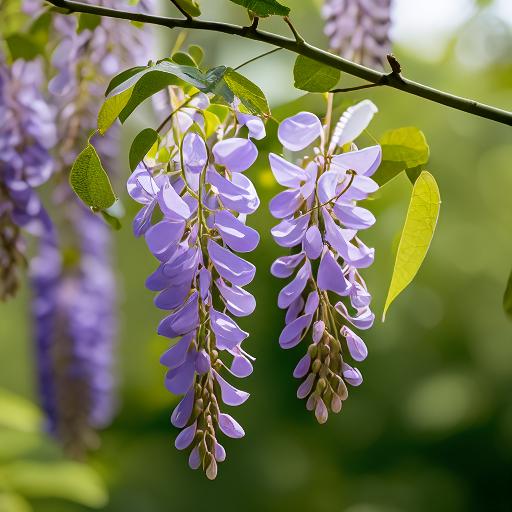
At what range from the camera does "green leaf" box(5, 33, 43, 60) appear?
598 millimetres

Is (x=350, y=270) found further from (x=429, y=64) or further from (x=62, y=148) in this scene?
(x=429, y=64)

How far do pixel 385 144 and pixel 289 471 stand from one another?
1832mm

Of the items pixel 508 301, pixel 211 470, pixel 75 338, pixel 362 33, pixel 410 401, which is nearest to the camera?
pixel 211 470

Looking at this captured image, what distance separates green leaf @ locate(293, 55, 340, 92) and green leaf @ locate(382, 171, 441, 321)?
54 mm

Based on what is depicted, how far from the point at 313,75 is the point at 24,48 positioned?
263 millimetres

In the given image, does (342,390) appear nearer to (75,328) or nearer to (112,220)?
(112,220)

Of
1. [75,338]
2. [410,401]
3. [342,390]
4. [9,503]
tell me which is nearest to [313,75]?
[342,390]

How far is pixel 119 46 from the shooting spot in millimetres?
647

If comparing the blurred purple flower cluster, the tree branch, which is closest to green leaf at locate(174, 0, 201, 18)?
the tree branch

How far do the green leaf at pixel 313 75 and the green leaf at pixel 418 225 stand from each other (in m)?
0.05

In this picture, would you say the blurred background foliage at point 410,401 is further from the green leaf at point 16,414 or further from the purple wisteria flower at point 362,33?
the purple wisteria flower at point 362,33

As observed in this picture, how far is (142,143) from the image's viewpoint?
0.36 m

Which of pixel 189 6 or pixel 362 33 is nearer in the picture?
pixel 189 6

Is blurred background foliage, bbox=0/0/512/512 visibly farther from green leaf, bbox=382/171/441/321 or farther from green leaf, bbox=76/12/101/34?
green leaf, bbox=382/171/441/321
